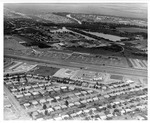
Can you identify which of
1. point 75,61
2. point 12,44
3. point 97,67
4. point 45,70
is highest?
point 12,44

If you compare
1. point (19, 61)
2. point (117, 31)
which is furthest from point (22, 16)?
point (117, 31)

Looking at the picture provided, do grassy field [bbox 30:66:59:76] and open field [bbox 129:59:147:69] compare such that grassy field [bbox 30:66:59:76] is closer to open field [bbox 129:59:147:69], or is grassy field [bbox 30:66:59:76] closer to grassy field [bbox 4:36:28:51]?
grassy field [bbox 4:36:28:51]

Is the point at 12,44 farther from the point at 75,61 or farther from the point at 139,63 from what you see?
the point at 139,63

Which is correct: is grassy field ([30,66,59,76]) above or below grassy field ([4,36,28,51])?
below

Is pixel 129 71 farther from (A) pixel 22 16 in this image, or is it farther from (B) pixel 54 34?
(A) pixel 22 16

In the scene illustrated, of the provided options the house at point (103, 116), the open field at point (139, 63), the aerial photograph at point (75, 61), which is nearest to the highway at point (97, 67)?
the aerial photograph at point (75, 61)

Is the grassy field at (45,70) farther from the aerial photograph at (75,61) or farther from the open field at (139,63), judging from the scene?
the open field at (139,63)

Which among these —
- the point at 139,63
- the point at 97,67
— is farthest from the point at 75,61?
the point at 139,63

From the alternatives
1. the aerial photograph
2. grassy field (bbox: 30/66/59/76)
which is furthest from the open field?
grassy field (bbox: 30/66/59/76)

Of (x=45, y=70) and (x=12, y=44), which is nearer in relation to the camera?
(x=45, y=70)
